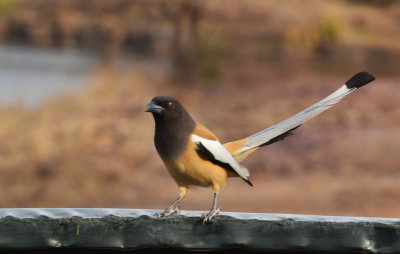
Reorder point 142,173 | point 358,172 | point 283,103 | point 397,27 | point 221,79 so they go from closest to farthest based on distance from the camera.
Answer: point 358,172 → point 142,173 → point 283,103 → point 221,79 → point 397,27

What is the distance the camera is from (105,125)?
51.3 ft

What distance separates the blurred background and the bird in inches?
298

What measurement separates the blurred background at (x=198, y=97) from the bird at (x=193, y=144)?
7.56 meters

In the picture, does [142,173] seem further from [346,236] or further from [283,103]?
[346,236]

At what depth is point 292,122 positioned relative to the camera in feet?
9.39

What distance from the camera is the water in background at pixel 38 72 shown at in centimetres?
1867

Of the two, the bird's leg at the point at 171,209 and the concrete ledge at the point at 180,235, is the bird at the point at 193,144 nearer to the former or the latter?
the bird's leg at the point at 171,209

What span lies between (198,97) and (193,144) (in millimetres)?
17685

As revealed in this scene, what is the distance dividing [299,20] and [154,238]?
30781 mm

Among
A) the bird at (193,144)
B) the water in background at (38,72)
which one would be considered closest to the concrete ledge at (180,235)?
the bird at (193,144)

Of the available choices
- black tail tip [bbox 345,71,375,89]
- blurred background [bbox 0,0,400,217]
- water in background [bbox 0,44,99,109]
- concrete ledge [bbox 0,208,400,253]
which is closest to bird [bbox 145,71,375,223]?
black tail tip [bbox 345,71,375,89]

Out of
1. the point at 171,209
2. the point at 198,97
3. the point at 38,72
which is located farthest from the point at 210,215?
the point at 38,72

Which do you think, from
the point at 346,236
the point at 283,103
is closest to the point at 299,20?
the point at 283,103

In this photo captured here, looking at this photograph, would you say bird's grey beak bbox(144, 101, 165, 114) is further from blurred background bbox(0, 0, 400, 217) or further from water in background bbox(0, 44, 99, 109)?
water in background bbox(0, 44, 99, 109)
